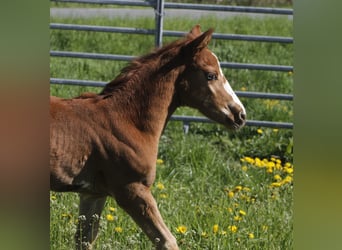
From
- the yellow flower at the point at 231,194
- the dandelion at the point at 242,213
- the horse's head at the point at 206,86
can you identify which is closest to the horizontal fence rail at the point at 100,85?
the yellow flower at the point at 231,194

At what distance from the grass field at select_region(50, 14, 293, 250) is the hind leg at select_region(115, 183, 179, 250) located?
1.43ft

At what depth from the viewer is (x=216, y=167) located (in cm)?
696

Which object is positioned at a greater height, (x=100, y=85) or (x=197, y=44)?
(x=197, y=44)

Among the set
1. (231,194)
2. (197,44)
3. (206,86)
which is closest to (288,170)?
(231,194)

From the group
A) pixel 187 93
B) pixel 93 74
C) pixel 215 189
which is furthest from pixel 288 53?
pixel 187 93

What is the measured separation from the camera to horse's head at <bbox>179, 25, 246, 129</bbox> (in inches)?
173

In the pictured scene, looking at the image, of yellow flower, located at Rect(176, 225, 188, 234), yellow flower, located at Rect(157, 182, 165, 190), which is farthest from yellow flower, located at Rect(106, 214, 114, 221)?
yellow flower, located at Rect(157, 182, 165, 190)

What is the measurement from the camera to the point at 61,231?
4.65m

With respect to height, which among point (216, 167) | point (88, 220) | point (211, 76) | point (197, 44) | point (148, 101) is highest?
point (197, 44)

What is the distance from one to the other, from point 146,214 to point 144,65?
35.3 inches

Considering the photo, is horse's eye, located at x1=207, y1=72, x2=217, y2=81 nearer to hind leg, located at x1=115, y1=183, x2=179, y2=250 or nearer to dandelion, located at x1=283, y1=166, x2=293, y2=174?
hind leg, located at x1=115, y1=183, x2=179, y2=250

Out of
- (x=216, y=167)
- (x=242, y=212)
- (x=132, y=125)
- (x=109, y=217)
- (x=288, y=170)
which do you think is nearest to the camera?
(x=132, y=125)

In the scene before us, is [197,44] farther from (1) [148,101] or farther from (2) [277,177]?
(2) [277,177]

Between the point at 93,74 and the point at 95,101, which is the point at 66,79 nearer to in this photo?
the point at 93,74
